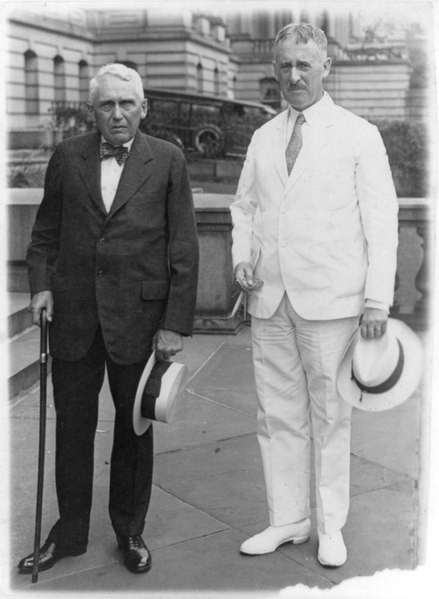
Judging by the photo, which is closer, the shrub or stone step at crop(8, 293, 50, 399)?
Result: stone step at crop(8, 293, 50, 399)

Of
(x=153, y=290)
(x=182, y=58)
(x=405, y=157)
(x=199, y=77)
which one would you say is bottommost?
(x=153, y=290)

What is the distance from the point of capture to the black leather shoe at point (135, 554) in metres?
3.52

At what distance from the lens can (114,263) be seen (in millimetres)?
3408

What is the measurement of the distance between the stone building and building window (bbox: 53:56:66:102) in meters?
0.03

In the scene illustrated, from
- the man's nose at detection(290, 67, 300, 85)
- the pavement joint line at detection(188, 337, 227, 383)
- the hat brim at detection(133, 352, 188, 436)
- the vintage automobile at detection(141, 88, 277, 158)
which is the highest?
the vintage automobile at detection(141, 88, 277, 158)

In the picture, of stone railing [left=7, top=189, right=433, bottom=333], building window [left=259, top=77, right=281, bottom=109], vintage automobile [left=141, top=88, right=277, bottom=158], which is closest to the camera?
stone railing [left=7, top=189, right=433, bottom=333]

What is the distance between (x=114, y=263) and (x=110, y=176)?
37cm

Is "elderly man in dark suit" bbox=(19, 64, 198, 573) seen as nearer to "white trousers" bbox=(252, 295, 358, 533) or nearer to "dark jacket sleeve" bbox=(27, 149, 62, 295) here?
"dark jacket sleeve" bbox=(27, 149, 62, 295)

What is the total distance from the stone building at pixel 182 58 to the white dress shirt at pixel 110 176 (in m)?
15.0

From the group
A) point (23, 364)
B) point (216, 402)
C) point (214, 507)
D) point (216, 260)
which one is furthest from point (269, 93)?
point (214, 507)

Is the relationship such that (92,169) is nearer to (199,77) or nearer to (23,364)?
(23,364)

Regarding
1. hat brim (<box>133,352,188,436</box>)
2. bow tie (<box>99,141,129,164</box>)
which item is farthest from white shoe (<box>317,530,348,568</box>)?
bow tie (<box>99,141,129,164</box>)

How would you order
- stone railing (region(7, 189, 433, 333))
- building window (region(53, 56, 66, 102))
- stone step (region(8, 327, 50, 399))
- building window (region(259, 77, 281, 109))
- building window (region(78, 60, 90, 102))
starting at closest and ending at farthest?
stone step (region(8, 327, 50, 399)) < stone railing (region(7, 189, 433, 333)) < building window (region(53, 56, 66, 102)) < building window (region(78, 60, 90, 102)) < building window (region(259, 77, 281, 109))

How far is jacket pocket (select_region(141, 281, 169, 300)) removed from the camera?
11.3ft
